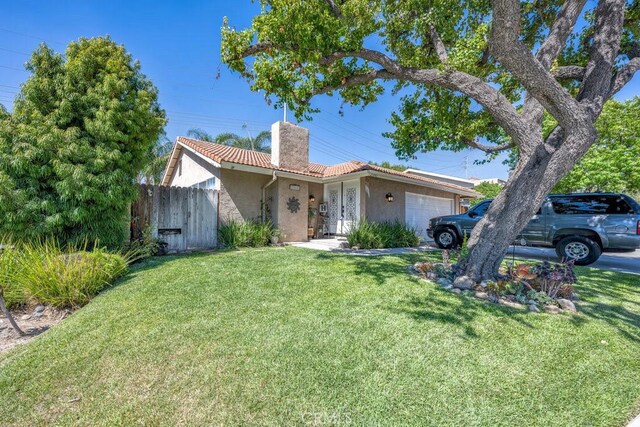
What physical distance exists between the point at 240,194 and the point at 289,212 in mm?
2102

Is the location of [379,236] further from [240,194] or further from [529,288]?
[529,288]

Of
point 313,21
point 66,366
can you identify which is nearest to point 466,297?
point 66,366

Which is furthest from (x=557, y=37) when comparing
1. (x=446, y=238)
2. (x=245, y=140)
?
(x=245, y=140)

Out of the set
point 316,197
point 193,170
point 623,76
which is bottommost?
point 316,197

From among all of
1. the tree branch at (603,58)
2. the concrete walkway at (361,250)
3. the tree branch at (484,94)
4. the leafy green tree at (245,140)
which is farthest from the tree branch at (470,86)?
the leafy green tree at (245,140)

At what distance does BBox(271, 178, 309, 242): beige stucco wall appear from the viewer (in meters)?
11.1

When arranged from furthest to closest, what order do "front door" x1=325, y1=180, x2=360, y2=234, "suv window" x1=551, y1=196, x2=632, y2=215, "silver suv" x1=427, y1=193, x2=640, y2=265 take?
"front door" x1=325, y1=180, x2=360, y2=234, "suv window" x1=551, y1=196, x2=632, y2=215, "silver suv" x1=427, y1=193, x2=640, y2=265

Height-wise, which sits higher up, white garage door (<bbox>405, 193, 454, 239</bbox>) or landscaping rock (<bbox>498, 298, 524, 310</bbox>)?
white garage door (<bbox>405, 193, 454, 239</bbox>)

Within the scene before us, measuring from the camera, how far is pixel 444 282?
5062 mm

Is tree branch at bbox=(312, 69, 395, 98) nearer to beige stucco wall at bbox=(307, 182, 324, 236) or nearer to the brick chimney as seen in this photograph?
the brick chimney

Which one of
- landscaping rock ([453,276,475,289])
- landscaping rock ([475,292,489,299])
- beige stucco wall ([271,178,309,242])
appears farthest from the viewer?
beige stucco wall ([271,178,309,242])

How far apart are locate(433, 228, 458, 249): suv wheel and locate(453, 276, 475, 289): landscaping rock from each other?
6336 mm

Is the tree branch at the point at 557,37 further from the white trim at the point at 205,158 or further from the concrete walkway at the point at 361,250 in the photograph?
the white trim at the point at 205,158

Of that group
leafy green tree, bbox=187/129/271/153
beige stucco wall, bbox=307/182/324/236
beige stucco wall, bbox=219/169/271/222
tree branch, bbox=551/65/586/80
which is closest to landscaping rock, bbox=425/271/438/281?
tree branch, bbox=551/65/586/80
